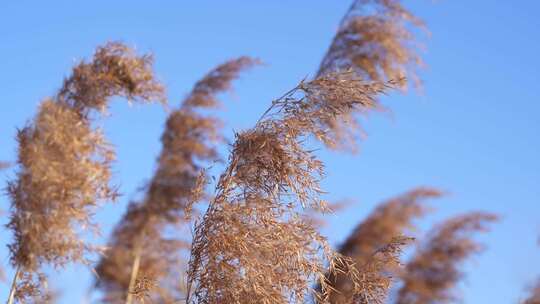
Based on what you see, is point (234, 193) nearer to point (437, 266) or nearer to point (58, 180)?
point (58, 180)

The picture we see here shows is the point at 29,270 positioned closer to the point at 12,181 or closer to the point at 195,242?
the point at 12,181

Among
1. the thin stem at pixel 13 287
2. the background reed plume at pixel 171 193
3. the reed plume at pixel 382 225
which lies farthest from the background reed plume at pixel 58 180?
the background reed plume at pixel 171 193

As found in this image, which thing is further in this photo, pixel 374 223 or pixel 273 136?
pixel 374 223

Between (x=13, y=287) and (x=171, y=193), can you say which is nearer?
(x=13, y=287)

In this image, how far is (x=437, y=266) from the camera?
10.4m

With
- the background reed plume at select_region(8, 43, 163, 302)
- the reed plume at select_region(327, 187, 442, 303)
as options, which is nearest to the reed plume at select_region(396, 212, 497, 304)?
the reed plume at select_region(327, 187, 442, 303)

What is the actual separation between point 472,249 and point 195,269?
21.2 feet

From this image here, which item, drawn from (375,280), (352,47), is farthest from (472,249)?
(375,280)

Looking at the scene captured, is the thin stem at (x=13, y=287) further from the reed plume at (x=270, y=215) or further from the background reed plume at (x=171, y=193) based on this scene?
the background reed plume at (x=171, y=193)

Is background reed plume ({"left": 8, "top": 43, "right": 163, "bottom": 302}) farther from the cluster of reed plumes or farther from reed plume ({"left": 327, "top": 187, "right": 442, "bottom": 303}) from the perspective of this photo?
reed plume ({"left": 327, "top": 187, "right": 442, "bottom": 303})

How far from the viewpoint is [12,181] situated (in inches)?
221

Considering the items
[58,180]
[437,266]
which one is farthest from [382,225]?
[58,180]

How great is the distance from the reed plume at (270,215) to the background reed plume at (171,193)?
541 cm

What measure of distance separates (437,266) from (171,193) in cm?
327
